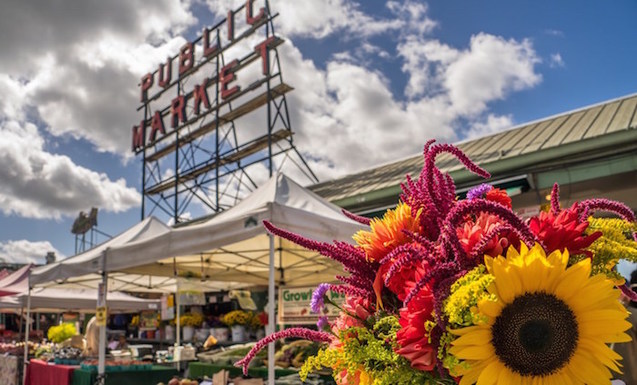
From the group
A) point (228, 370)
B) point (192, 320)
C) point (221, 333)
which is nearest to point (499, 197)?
point (228, 370)

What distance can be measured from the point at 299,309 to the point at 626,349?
13.0ft

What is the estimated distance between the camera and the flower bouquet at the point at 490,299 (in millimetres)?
730

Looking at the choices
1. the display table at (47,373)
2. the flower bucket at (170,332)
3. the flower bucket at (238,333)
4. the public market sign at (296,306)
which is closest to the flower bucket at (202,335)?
the flower bucket at (238,333)

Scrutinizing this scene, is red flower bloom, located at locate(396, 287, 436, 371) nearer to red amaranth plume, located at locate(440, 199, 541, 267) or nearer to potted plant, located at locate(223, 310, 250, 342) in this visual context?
red amaranth plume, located at locate(440, 199, 541, 267)

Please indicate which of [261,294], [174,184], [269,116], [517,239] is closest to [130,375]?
[261,294]

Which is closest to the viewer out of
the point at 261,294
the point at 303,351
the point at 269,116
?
the point at 303,351

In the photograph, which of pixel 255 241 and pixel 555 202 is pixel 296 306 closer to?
pixel 255 241

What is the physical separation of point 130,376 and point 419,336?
699 centimetres

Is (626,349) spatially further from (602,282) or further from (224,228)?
(224,228)

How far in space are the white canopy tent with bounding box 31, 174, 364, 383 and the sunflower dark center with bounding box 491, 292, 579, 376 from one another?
3.24 meters

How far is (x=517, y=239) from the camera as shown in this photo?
830 mm

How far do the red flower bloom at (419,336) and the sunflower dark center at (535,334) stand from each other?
97 millimetres

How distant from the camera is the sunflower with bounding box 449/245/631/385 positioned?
729mm

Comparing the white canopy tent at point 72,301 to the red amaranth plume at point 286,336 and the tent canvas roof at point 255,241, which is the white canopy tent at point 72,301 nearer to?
the tent canvas roof at point 255,241
